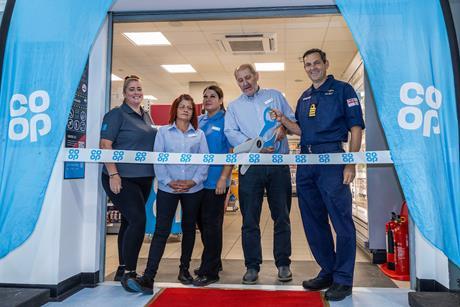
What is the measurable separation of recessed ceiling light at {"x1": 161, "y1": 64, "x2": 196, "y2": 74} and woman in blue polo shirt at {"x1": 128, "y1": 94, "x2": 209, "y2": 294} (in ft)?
18.3

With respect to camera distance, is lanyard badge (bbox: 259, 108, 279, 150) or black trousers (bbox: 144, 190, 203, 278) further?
lanyard badge (bbox: 259, 108, 279, 150)

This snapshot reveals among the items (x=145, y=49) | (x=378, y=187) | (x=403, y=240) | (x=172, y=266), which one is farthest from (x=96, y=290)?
(x=145, y=49)

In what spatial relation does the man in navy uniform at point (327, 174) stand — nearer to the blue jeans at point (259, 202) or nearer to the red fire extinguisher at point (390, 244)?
the blue jeans at point (259, 202)

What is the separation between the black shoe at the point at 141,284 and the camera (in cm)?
259

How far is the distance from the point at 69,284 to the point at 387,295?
2.29 m

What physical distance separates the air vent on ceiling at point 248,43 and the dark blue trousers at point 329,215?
3950 millimetres

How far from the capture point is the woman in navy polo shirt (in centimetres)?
268

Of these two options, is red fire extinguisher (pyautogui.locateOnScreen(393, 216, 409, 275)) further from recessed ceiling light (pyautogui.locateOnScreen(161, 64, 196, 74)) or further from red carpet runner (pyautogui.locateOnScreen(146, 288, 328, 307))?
recessed ceiling light (pyautogui.locateOnScreen(161, 64, 196, 74))

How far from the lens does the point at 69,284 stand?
8.92ft

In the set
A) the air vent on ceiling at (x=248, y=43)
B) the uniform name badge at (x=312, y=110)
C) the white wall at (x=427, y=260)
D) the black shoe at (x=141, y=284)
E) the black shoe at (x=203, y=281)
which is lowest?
the black shoe at (x=203, y=281)

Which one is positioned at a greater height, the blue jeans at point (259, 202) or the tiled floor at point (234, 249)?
the blue jeans at point (259, 202)

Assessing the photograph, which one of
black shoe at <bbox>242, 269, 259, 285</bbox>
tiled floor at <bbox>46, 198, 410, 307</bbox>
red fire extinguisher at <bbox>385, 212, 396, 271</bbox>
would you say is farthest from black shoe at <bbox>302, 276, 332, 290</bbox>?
red fire extinguisher at <bbox>385, 212, 396, 271</bbox>

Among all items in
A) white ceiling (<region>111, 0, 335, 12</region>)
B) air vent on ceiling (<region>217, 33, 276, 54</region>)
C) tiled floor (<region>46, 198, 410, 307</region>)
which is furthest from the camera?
air vent on ceiling (<region>217, 33, 276, 54</region>)

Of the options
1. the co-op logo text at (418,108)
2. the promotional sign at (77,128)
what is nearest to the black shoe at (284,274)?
the co-op logo text at (418,108)
